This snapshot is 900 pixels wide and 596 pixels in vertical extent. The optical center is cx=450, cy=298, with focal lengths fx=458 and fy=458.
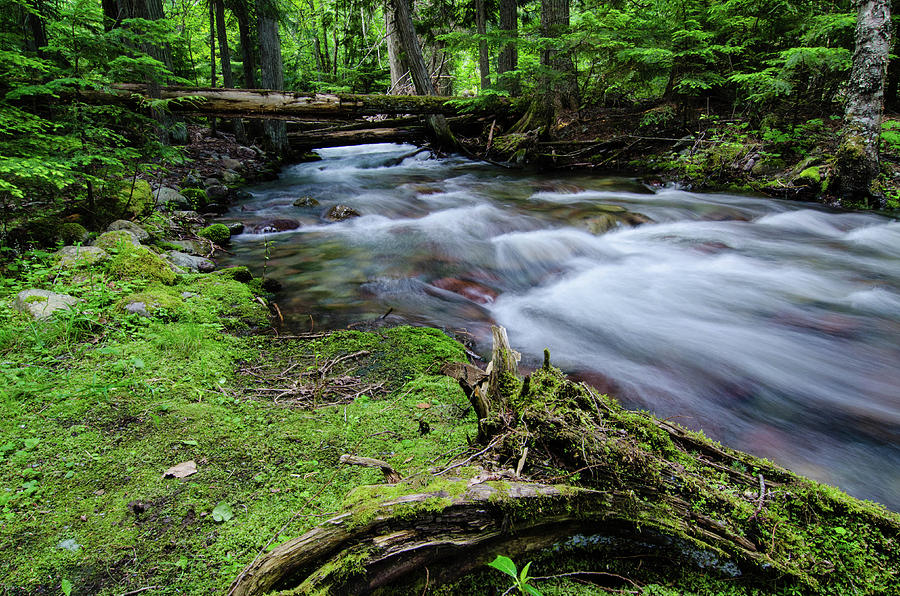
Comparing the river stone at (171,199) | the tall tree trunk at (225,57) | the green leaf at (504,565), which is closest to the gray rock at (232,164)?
the tall tree trunk at (225,57)

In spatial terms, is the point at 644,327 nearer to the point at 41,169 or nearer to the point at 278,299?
the point at 278,299

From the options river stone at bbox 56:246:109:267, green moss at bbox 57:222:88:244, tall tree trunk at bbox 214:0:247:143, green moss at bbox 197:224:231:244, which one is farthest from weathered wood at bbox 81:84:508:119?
river stone at bbox 56:246:109:267

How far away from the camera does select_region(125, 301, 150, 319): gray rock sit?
3520mm

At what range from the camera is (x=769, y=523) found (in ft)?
4.85

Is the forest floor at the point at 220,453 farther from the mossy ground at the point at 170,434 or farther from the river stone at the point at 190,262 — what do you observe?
the river stone at the point at 190,262

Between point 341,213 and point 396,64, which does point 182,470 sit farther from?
point 396,64

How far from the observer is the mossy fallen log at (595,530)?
135 centimetres

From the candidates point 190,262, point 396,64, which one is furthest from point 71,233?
point 396,64

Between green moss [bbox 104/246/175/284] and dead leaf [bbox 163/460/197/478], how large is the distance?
2.73 m

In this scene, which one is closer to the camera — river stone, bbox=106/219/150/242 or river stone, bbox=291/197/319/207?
river stone, bbox=106/219/150/242

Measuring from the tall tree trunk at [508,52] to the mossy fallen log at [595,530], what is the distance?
13.0 metres

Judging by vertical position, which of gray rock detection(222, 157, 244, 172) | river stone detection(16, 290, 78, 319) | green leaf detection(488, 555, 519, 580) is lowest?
green leaf detection(488, 555, 519, 580)

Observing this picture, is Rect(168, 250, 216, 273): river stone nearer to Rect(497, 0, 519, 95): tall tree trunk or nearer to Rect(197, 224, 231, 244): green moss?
Rect(197, 224, 231, 244): green moss

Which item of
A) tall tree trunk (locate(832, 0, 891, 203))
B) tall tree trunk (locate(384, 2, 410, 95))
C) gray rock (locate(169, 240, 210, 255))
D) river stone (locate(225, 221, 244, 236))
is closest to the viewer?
gray rock (locate(169, 240, 210, 255))
